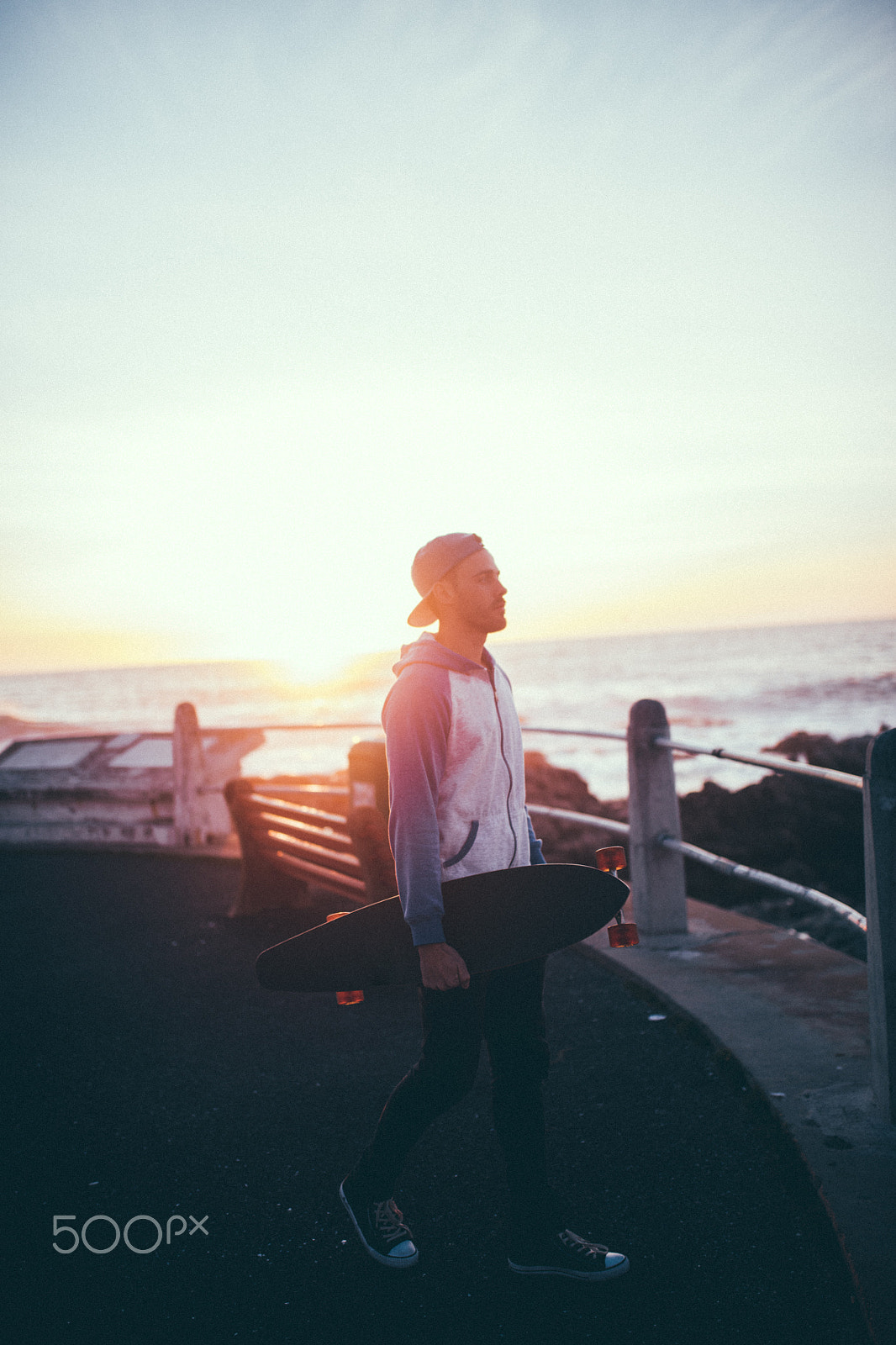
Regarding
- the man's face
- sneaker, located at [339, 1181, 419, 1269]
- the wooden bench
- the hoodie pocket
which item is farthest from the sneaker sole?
the man's face

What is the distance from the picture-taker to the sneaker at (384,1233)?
89.4 inches

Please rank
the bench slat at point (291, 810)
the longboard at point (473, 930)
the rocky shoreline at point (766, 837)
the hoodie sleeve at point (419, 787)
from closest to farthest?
the hoodie sleeve at point (419, 787), the longboard at point (473, 930), the bench slat at point (291, 810), the rocky shoreline at point (766, 837)

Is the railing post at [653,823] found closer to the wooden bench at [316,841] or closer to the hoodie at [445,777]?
the wooden bench at [316,841]

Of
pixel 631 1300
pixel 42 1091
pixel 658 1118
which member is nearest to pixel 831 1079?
pixel 658 1118

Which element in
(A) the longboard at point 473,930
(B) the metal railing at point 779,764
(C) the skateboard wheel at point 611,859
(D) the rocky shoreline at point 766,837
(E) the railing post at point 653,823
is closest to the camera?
(A) the longboard at point 473,930

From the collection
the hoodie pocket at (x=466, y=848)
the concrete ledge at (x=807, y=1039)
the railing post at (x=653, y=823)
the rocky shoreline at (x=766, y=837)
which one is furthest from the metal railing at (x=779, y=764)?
the rocky shoreline at (x=766, y=837)

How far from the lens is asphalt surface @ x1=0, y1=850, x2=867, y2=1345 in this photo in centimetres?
212

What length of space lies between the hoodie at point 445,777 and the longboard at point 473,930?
80 millimetres

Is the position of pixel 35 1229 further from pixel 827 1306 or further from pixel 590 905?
pixel 827 1306

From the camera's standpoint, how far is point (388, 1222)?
7.59 ft

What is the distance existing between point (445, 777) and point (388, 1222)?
125 centimetres

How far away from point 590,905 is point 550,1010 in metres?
1.85

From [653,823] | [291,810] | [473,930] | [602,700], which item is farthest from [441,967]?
[602,700]

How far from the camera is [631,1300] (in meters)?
2.12
